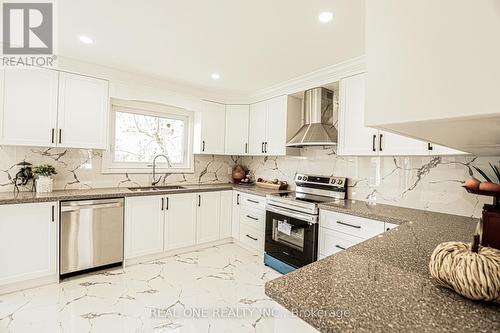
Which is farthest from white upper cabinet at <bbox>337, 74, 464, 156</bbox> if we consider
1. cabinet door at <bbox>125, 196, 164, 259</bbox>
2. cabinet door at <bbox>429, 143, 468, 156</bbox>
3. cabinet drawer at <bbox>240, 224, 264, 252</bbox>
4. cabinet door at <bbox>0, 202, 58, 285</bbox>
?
cabinet door at <bbox>0, 202, 58, 285</bbox>

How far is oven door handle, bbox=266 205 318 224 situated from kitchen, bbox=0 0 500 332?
0.02 metres

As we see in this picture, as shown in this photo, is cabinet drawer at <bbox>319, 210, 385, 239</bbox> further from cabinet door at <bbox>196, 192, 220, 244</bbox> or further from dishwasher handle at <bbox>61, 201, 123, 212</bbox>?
dishwasher handle at <bbox>61, 201, 123, 212</bbox>

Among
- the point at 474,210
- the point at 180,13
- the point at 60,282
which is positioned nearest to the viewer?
the point at 180,13

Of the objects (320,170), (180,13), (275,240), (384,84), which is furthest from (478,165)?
(180,13)

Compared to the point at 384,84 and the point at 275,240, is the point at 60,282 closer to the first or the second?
the point at 275,240

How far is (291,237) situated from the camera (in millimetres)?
2770

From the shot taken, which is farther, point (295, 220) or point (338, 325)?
point (295, 220)

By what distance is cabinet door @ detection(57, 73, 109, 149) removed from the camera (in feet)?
8.68

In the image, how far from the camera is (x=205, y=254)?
333cm

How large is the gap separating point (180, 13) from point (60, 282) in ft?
9.13

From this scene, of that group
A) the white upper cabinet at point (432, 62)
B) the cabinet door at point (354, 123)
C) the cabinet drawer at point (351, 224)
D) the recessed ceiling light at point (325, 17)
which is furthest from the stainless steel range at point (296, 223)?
the white upper cabinet at point (432, 62)

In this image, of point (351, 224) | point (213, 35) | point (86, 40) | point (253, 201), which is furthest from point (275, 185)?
point (86, 40)

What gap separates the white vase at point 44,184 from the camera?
257 centimetres

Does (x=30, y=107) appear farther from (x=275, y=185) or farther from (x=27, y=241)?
(x=275, y=185)
